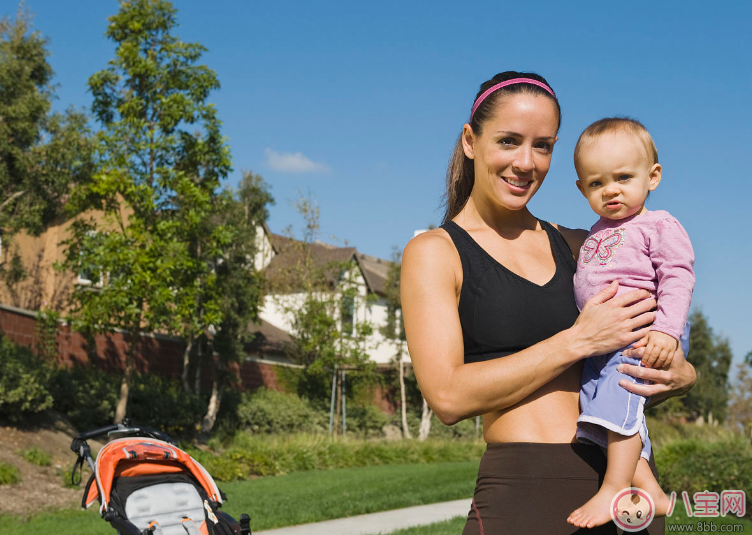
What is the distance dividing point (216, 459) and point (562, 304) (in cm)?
1507

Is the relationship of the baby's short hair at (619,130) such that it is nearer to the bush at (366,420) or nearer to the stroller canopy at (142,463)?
the stroller canopy at (142,463)

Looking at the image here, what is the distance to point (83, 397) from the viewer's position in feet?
56.6

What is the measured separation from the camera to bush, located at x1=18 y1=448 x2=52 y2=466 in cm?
1373

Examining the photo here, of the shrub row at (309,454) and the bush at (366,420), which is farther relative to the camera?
the bush at (366,420)

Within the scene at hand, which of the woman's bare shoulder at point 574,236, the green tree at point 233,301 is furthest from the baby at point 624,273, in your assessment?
the green tree at point 233,301

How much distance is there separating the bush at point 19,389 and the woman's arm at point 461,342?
1401 centimetres

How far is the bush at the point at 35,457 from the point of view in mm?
13727

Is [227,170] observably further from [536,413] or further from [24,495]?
[536,413]

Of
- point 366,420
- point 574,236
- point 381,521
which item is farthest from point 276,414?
point 574,236

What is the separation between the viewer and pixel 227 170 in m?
17.1

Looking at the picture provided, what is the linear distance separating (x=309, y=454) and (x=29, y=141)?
11.1m

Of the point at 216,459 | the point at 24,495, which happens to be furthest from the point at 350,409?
the point at 24,495

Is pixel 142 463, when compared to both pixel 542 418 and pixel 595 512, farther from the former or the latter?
pixel 595 512

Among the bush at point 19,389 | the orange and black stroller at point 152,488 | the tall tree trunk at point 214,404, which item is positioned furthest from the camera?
the tall tree trunk at point 214,404
